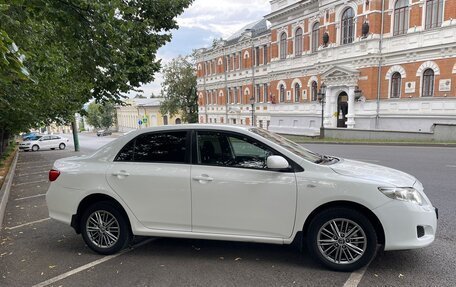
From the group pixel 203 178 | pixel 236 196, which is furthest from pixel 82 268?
pixel 236 196

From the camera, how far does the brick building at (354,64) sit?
2381 cm

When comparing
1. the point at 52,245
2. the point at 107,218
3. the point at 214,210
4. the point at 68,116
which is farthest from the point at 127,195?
the point at 68,116

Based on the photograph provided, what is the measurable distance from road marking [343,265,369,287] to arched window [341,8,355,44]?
28.6m

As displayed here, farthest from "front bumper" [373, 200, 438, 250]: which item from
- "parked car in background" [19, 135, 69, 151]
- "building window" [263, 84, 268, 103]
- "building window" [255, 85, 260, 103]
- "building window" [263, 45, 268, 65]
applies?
"building window" [255, 85, 260, 103]

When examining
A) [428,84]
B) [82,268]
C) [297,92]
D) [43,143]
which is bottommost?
[43,143]

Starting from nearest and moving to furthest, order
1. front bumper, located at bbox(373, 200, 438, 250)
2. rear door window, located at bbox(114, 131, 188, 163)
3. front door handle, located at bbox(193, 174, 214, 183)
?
front bumper, located at bbox(373, 200, 438, 250)
front door handle, located at bbox(193, 174, 214, 183)
rear door window, located at bbox(114, 131, 188, 163)

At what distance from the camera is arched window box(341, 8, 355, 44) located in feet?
93.9

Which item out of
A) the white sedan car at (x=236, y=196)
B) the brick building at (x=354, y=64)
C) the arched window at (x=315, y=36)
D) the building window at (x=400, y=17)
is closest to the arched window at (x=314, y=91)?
the brick building at (x=354, y=64)

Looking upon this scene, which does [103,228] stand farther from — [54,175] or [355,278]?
[355,278]

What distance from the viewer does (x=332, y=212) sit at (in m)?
3.73

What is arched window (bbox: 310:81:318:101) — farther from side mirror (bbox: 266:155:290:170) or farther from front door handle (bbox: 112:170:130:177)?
front door handle (bbox: 112:170:130:177)

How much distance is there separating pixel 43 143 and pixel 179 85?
2706cm

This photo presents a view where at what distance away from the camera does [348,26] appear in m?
29.0

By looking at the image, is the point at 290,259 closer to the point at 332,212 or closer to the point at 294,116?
the point at 332,212
